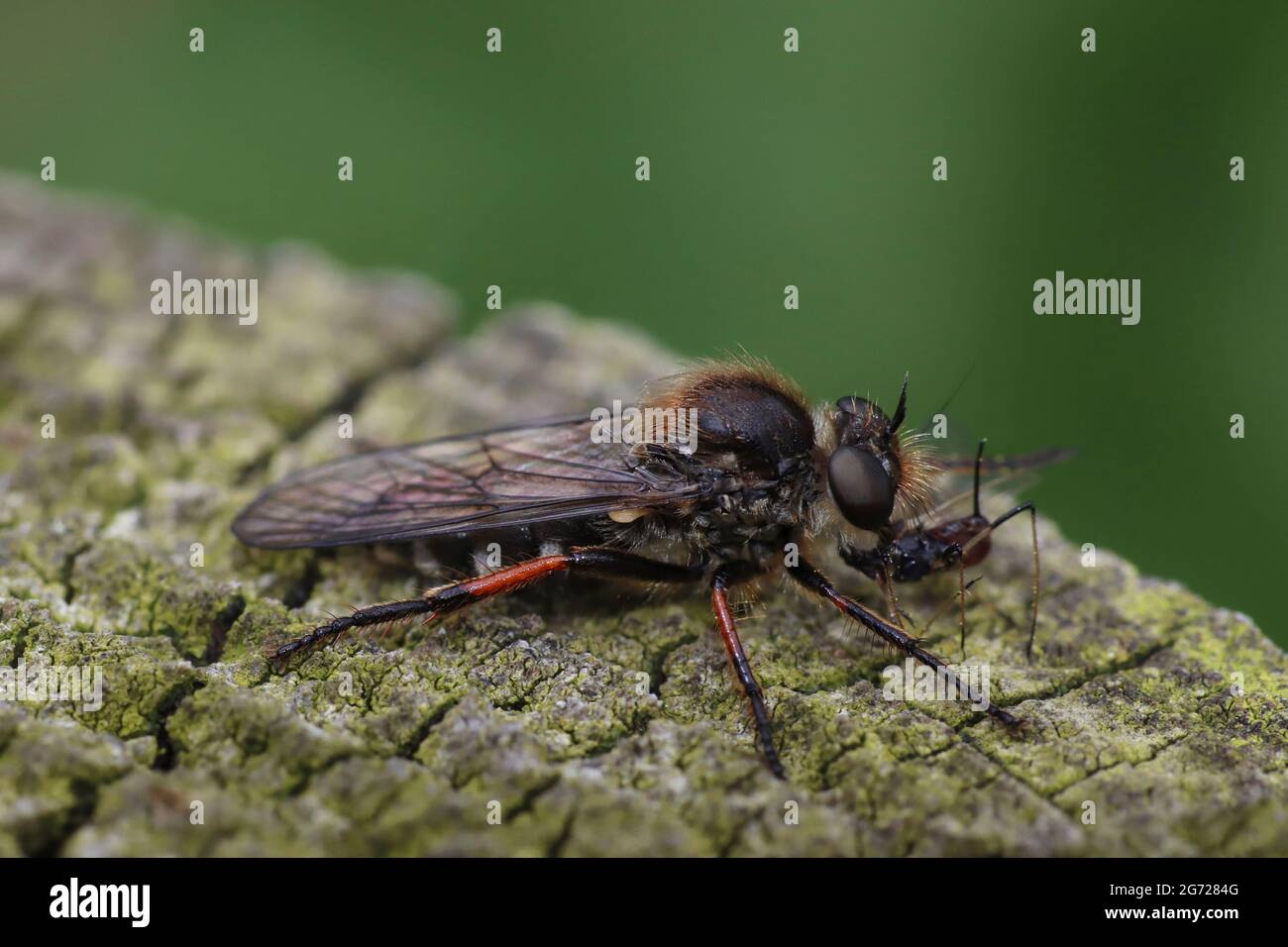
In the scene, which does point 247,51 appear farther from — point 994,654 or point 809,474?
point 994,654

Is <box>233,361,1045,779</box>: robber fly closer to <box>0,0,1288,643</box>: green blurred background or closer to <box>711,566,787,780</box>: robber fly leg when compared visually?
<box>711,566,787,780</box>: robber fly leg

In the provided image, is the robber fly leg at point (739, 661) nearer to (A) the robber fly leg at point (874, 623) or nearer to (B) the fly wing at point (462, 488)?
(A) the robber fly leg at point (874, 623)

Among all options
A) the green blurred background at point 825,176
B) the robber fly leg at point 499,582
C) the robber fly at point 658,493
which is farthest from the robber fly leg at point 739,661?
the green blurred background at point 825,176

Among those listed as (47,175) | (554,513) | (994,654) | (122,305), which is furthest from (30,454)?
(994,654)

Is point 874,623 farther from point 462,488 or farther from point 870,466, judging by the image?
point 462,488

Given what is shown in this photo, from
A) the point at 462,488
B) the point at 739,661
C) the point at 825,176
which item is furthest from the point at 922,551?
the point at 825,176

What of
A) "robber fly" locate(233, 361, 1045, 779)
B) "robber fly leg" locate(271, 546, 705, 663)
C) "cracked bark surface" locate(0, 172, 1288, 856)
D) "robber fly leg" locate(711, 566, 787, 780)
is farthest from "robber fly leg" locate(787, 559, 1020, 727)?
"robber fly leg" locate(271, 546, 705, 663)
